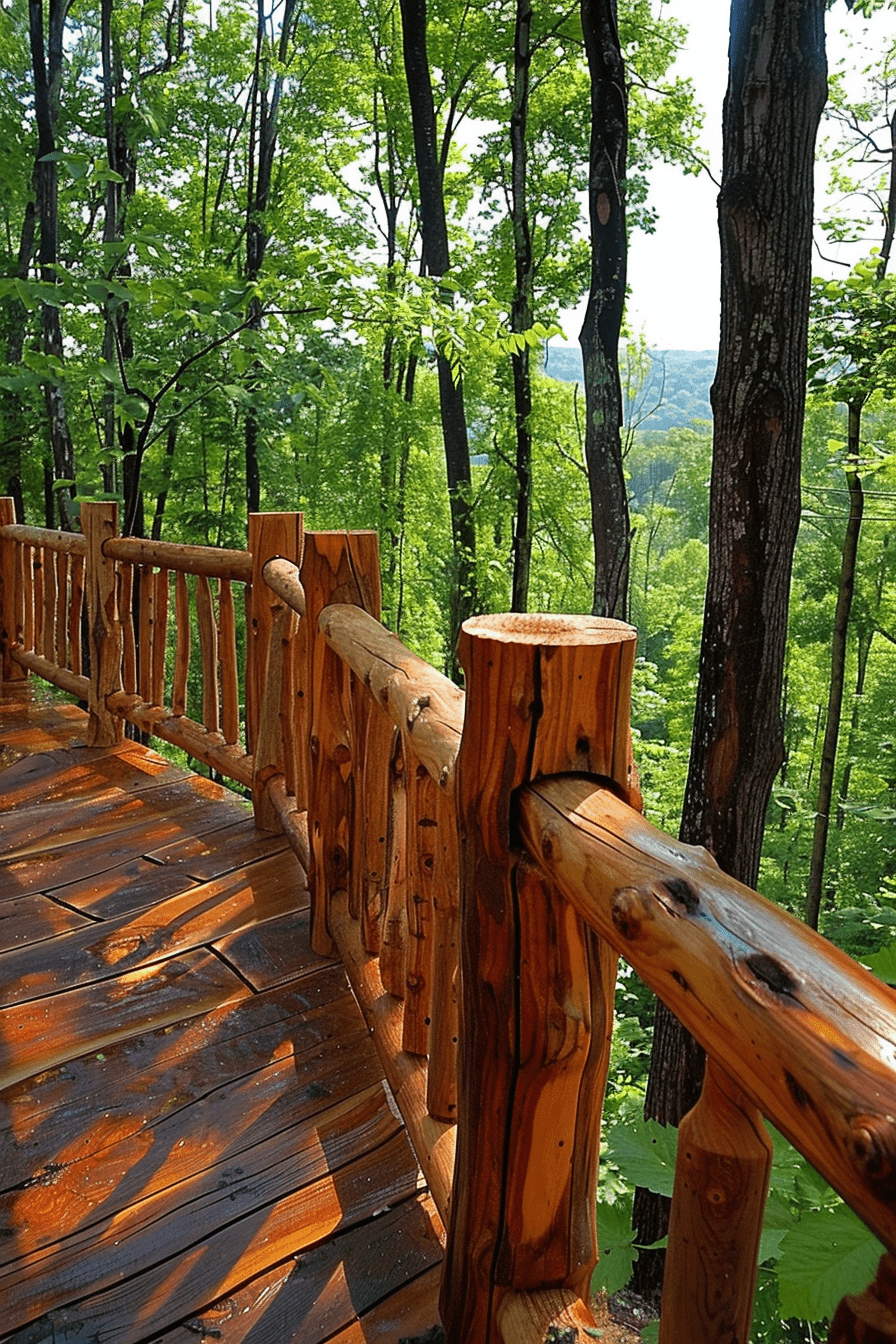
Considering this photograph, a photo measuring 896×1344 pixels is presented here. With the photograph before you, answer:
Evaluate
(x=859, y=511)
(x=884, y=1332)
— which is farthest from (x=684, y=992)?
(x=859, y=511)

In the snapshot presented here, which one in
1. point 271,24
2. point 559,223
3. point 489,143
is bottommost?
point 559,223

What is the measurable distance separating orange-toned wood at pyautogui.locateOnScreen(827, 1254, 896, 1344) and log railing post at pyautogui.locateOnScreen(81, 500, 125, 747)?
472 cm

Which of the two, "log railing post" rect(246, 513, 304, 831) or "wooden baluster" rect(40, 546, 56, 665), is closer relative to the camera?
"log railing post" rect(246, 513, 304, 831)

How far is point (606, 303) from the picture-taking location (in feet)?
25.3

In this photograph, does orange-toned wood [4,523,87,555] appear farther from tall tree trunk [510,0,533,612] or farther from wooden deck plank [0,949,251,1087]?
tall tree trunk [510,0,533,612]

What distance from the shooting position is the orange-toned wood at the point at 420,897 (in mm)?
1837

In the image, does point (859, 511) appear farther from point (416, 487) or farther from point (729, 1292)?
point (729, 1292)

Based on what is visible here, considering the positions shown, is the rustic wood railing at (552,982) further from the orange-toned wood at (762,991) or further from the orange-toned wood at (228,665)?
the orange-toned wood at (228,665)

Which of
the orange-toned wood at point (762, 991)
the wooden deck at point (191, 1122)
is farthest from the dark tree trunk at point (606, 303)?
the orange-toned wood at point (762, 991)

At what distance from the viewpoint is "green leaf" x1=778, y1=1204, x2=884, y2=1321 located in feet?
2.84

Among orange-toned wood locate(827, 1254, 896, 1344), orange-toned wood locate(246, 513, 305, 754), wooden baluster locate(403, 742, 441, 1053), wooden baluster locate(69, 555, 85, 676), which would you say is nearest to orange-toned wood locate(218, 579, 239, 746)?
orange-toned wood locate(246, 513, 305, 754)

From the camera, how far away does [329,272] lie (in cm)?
609

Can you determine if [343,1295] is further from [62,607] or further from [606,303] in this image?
[606,303]

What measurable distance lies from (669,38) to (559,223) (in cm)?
293
